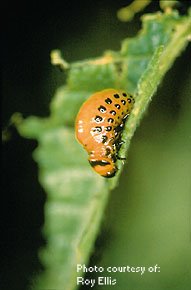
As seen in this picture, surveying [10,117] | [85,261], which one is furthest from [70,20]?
[85,261]

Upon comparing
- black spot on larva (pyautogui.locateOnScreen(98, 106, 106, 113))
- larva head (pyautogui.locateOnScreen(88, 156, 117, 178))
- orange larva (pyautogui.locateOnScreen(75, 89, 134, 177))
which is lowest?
larva head (pyautogui.locateOnScreen(88, 156, 117, 178))

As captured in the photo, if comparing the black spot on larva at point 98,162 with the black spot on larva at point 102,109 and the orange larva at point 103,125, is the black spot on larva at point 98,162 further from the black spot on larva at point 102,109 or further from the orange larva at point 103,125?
the black spot on larva at point 102,109

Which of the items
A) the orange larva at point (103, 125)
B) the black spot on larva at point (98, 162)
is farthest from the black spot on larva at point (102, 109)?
the black spot on larva at point (98, 162)

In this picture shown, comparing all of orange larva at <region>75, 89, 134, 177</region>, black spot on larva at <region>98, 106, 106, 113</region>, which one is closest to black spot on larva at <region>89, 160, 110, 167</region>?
orange larva at <region>75, 89, 134, 177</region>

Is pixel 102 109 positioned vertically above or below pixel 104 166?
above

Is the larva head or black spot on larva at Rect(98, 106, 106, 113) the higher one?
black spot on larva at Rect(98, 106, 106, 113)

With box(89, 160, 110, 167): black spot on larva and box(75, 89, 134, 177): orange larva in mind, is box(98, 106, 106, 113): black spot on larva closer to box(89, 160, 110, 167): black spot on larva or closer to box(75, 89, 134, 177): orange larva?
box(75, 89, 134, 177): orange larva
